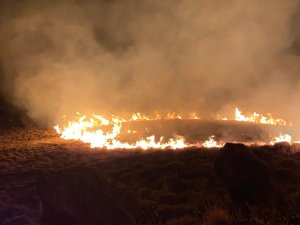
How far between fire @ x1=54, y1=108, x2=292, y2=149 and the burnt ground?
1343 mm

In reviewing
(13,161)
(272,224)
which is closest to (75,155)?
(13,161)

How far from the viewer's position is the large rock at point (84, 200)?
25.2ft

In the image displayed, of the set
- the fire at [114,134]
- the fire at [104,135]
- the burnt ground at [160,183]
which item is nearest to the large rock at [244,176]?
the burnt ground at [160,183]

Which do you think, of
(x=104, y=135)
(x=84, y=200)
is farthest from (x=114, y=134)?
(x=84, y=200)

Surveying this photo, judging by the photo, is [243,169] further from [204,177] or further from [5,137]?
[5,137]

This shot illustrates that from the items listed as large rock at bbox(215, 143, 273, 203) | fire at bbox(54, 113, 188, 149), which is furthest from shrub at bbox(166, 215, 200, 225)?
fire at bbox(54, 113, 188, 149)

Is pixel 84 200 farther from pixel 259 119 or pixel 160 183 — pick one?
pixel 259 119

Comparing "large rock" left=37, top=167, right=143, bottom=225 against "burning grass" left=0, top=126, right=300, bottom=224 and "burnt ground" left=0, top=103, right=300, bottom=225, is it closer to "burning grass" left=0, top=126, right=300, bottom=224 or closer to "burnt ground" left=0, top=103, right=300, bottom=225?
"burnt ground" left=0, top=103, right=300, bottom=225

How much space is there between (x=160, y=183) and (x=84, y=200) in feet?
16.4

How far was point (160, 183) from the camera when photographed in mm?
12602

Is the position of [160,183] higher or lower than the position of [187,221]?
higher

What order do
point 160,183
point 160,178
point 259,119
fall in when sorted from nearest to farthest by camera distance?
1. point 160,183
2. point 160,178
3. point 259,119

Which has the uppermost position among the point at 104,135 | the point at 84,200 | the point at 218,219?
the point at 104,135

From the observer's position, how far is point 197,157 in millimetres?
15156
